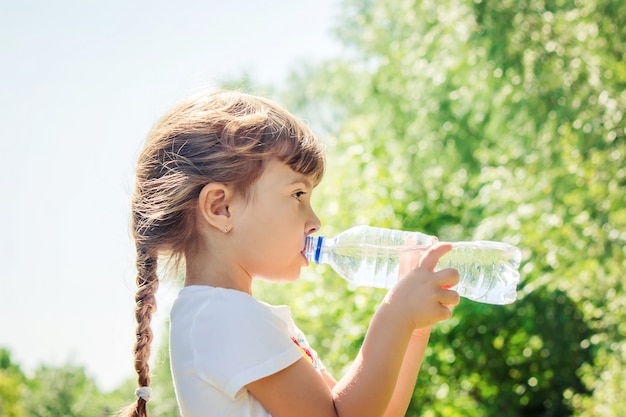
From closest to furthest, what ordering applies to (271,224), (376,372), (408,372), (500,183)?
(376,372), (271,224), (408,372), (500,183)

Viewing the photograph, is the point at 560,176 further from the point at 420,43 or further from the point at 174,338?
the point at 174,338

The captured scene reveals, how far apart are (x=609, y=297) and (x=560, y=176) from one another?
75 centimetres

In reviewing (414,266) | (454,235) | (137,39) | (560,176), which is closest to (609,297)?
(560,176)

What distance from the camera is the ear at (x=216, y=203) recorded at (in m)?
1.57

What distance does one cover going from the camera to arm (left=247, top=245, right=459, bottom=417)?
1436mm

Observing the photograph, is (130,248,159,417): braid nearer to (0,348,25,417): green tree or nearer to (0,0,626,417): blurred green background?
(0,0,626,417): blurred green background

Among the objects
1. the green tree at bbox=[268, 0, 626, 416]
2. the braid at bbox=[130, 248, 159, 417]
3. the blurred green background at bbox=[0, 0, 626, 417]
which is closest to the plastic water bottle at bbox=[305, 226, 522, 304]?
the braid at bbox=[130, 248, 159, 417]

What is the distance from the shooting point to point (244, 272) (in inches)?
62.7

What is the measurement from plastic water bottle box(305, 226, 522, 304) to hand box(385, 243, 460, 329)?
0.91 feet

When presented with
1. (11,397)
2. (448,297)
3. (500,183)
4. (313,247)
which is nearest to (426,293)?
(448,297)

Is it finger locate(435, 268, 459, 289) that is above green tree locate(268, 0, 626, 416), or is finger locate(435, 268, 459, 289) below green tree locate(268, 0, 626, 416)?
above

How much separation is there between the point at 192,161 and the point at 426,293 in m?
0.50

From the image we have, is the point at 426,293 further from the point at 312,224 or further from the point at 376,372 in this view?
the point at 312,224

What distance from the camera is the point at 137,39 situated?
12.4 metres
